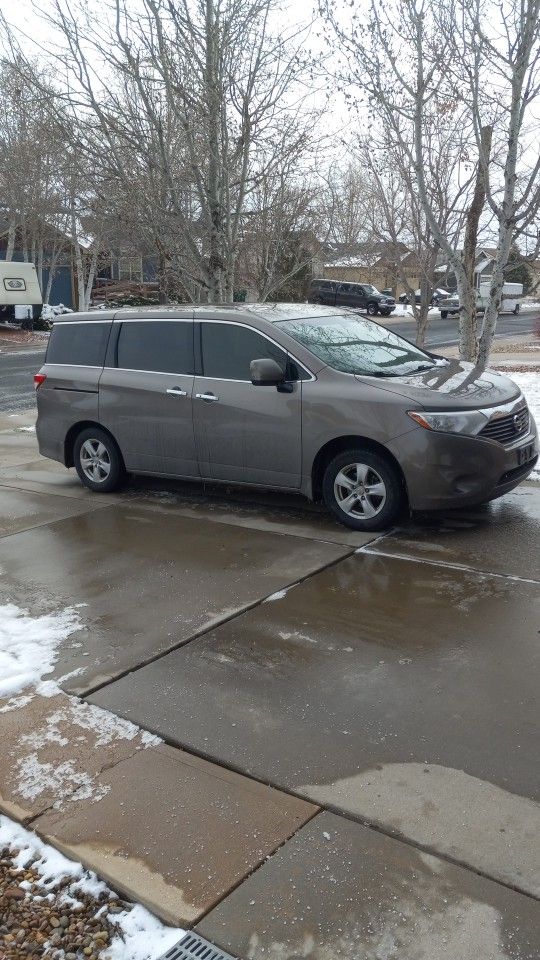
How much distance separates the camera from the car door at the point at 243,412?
6.52 m

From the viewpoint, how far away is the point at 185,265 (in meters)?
10.4

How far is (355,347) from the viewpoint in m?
6.85

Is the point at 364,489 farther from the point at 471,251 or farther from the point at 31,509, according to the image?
the point at 471,251

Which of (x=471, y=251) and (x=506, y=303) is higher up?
(x=471, y=251)

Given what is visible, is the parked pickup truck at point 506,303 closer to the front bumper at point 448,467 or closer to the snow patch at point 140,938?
the front bumper at point 448,467

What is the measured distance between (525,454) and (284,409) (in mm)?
1886

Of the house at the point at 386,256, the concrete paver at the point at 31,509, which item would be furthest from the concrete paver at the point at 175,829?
the house at the point at 386,256

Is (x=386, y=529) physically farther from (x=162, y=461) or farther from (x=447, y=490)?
(x=162, y=461)

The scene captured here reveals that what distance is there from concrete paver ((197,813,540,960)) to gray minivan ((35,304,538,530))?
11.3ft

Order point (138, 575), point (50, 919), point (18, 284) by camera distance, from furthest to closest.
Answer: point (18, 284)
point (138, 575)
point (50, 919)

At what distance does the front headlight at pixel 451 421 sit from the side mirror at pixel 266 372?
1.09 meters

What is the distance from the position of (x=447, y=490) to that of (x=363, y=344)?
1686 mm

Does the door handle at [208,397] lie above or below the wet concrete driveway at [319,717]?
above

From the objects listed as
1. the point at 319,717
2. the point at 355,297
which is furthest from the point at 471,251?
the point at 355,297
